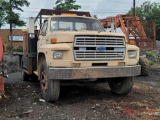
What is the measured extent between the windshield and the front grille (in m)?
1.27

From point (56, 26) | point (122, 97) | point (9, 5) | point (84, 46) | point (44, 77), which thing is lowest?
point (122, 97)

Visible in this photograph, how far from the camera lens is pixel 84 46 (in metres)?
6.85

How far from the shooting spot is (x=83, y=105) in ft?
22.9

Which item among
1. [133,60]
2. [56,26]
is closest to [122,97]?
[133,60]

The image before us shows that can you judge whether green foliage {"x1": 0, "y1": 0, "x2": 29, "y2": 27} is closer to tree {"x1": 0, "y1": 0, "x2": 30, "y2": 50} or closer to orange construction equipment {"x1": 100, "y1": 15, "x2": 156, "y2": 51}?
tree {"x1": 0, "y1": 0, "x2": 30, "y2": 50}

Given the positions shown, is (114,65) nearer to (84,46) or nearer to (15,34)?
(84,46)

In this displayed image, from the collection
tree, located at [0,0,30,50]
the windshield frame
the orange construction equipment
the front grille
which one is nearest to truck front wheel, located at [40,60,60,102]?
the front grille

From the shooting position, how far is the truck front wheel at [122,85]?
7.96m

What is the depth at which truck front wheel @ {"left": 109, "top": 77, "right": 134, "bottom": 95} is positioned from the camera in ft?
26.1

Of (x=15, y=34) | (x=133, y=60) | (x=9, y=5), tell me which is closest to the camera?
(x=133, y=60)

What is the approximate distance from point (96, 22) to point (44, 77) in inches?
103

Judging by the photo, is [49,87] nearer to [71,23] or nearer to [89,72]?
[89,72]

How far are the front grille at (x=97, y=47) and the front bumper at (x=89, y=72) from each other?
286mm

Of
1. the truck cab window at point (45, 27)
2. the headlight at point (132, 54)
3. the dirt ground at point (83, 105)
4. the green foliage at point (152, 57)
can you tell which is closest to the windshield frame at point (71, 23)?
the truck cab window at point (45, 27)
